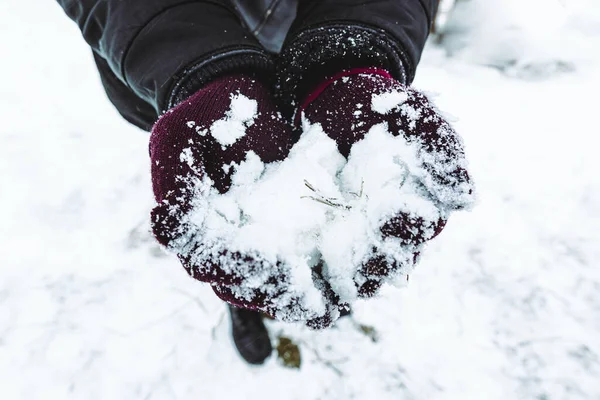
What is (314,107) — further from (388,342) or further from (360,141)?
(388,342)

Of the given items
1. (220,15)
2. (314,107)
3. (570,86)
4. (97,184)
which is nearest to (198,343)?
(97,184)

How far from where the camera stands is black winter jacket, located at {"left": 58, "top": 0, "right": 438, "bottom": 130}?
0.87 meters

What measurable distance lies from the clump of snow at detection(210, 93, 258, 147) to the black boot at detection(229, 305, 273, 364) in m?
0.80

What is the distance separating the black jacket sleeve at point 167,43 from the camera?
87 cm

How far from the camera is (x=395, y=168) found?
2.50 feet

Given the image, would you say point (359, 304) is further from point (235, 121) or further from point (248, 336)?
point (235, 121)

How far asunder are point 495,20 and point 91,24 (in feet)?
7.37

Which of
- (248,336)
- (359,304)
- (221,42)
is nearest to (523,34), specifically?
(359,304)

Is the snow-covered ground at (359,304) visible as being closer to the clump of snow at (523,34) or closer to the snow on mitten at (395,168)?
the clump of snow at (523,34)

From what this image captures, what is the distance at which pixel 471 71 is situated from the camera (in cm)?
221

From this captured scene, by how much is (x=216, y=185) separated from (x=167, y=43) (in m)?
0.36

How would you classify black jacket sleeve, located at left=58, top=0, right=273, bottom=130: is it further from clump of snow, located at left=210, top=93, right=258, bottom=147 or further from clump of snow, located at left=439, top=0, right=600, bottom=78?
clump of snow, located at left=439, top=0, right=600, bottom=78

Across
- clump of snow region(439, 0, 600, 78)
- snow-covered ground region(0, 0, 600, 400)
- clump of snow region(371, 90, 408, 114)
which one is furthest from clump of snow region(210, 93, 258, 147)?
clump of snow region(439, 0, 600, 78)

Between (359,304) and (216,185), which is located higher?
(216,185)
